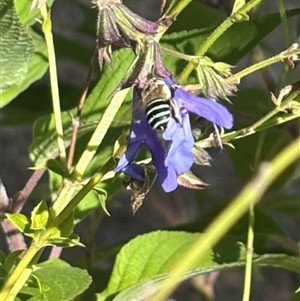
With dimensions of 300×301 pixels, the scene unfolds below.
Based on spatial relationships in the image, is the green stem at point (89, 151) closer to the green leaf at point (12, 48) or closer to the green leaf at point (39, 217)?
the green leaf at point (39, 217)

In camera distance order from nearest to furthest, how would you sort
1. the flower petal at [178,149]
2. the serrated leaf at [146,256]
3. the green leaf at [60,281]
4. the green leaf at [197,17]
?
1. the flower petal at [178,149]
2. the green leaf at [60,281]
3. the serrated leaf at [146,256]
4. the green leaf at [197,17]

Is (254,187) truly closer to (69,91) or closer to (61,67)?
(69,91)

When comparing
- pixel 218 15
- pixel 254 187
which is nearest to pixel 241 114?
pixel 218 15

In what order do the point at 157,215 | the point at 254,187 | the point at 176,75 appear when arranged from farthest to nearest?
the point at 157,215, the point at 176,75, the point at 254,187

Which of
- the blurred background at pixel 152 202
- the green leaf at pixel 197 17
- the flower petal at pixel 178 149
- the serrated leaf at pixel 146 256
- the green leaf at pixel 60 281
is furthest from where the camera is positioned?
the blurred background at pixel 152 202

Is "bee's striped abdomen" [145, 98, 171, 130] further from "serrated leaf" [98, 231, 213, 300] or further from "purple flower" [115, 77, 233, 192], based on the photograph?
"serrated leaf" [98, 231, 213, 300]

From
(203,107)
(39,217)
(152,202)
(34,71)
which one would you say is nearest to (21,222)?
(39,217)

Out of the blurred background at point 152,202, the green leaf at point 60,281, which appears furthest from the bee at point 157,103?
the blurred background at point 152,202
